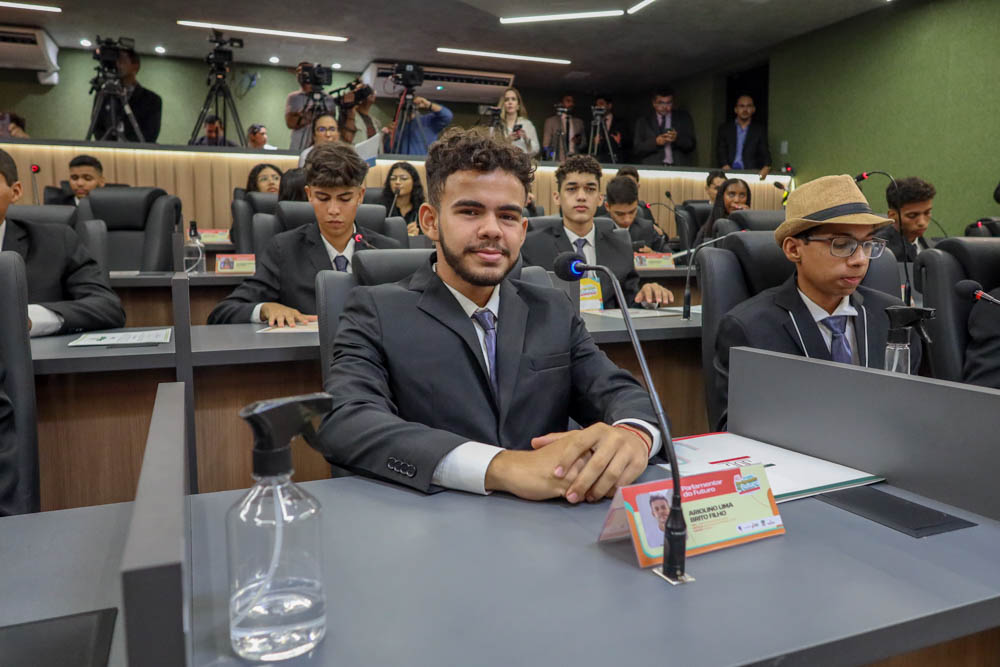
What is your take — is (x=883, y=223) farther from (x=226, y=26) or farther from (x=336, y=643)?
(x=226, y=26)

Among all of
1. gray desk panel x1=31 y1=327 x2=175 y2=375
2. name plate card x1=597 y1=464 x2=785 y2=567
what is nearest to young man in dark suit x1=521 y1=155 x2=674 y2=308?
gray desk panel x1=31 y1=327 x2=175 y2=375

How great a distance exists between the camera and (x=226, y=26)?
26.0 feet

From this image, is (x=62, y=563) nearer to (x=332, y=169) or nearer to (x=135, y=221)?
(x=332, y=169)

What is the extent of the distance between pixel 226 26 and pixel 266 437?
8.65m

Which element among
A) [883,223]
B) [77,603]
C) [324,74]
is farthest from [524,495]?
[324,74]

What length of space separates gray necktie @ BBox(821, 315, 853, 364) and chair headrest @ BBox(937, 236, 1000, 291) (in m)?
0.37

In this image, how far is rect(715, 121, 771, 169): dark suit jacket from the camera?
27.6 ft

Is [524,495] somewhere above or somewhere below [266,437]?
below

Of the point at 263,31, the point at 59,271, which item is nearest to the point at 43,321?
the point at 59,271

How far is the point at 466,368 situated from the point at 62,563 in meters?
0.72

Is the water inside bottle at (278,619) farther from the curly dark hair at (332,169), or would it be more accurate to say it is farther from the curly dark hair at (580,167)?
the curly dark hair at (580,167)

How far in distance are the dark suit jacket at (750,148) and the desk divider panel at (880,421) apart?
25.9 ft

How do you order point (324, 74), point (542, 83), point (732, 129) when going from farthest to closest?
point (542, 83) < point (732, 129) < point (324, 74)

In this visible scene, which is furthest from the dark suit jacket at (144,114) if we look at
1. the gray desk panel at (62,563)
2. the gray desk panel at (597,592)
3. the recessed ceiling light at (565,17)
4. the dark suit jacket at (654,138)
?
the gray desk panel at (597,592)
